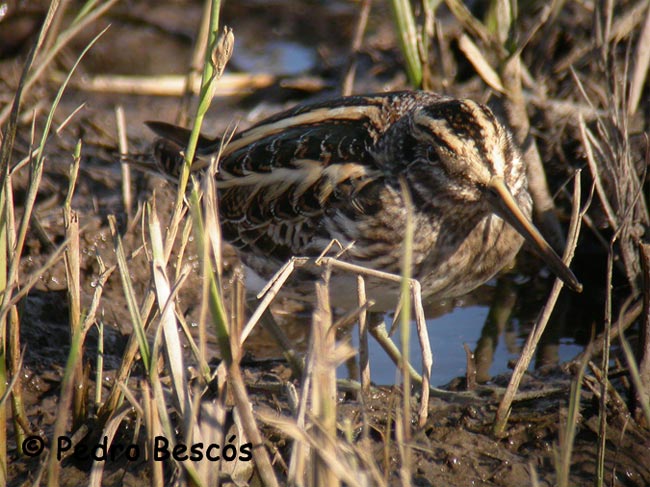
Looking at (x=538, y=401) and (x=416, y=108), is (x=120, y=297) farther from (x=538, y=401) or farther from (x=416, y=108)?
(x=538, y=401)

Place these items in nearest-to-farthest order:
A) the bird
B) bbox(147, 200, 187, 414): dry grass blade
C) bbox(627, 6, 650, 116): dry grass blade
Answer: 1. bbox(147, 200, 187, 414): dry grass blade
2. the bird
3. bbox(627, 6, 650, 116): dry grass blade

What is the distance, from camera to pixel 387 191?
12.8 feet

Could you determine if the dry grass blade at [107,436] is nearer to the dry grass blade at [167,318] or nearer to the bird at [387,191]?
the dry grass blade at [167,318]

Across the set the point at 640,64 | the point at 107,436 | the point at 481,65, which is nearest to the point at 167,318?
the point at 107,436

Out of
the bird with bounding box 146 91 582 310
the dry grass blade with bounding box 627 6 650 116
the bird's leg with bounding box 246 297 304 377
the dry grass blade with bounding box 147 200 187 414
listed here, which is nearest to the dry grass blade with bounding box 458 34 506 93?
the bird with bounding box 146 91 582 310

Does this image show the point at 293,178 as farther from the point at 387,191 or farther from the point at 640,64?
the point at 640,64

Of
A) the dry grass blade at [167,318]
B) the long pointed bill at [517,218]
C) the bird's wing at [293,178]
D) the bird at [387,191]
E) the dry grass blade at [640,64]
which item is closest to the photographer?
the dry grass blade at [167,318]

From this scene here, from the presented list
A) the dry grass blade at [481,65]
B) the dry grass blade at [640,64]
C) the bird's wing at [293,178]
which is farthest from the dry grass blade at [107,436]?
the dry grass blade at [640,64]

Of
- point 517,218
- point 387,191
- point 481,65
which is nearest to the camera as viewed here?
point 517,218

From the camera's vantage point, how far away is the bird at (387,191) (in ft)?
12.0

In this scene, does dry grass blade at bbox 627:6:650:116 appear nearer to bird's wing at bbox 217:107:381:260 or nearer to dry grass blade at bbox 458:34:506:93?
dry grass blade at bbox 458:34:506:93

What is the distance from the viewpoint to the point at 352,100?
169 inches

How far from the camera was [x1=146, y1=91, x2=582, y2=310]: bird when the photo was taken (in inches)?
144

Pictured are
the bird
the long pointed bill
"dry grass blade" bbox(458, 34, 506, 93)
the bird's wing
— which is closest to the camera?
the long pointed bill
